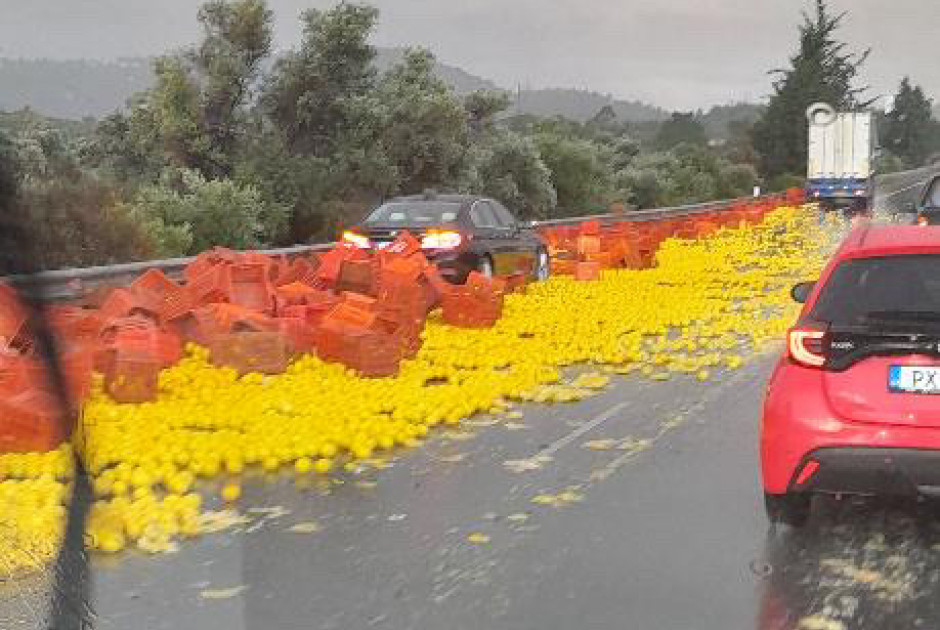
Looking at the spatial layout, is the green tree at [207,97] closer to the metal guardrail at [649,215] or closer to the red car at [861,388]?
the metal guardrail at [649,215]

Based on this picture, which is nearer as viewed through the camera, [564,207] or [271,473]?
[271,473]

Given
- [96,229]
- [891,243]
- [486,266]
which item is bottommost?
[486,266]

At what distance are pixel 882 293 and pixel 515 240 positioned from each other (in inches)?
546

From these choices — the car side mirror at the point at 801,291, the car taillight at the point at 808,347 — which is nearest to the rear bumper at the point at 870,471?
the car taillight at the point at 808,347

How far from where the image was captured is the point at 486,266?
19062 millimetres

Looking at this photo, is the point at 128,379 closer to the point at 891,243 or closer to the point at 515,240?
the point at 891,243

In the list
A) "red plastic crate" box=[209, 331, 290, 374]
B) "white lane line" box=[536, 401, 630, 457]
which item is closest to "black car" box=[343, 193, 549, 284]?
"red plastic crate" box=[209, 331, 290, 374]

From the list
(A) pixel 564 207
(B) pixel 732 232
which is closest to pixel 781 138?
(A) pixel 564 207

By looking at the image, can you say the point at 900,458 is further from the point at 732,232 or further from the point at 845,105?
the point at 845,105

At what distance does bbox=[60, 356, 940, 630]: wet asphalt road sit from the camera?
17.1ft

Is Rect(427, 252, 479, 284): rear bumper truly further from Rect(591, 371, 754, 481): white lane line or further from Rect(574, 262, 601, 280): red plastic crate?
Rect(591, 371, 754, 481): white lane line

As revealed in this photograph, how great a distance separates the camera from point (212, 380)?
10.7 m

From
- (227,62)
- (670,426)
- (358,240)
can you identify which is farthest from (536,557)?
(227,62)

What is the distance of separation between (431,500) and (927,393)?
283 centimetres
